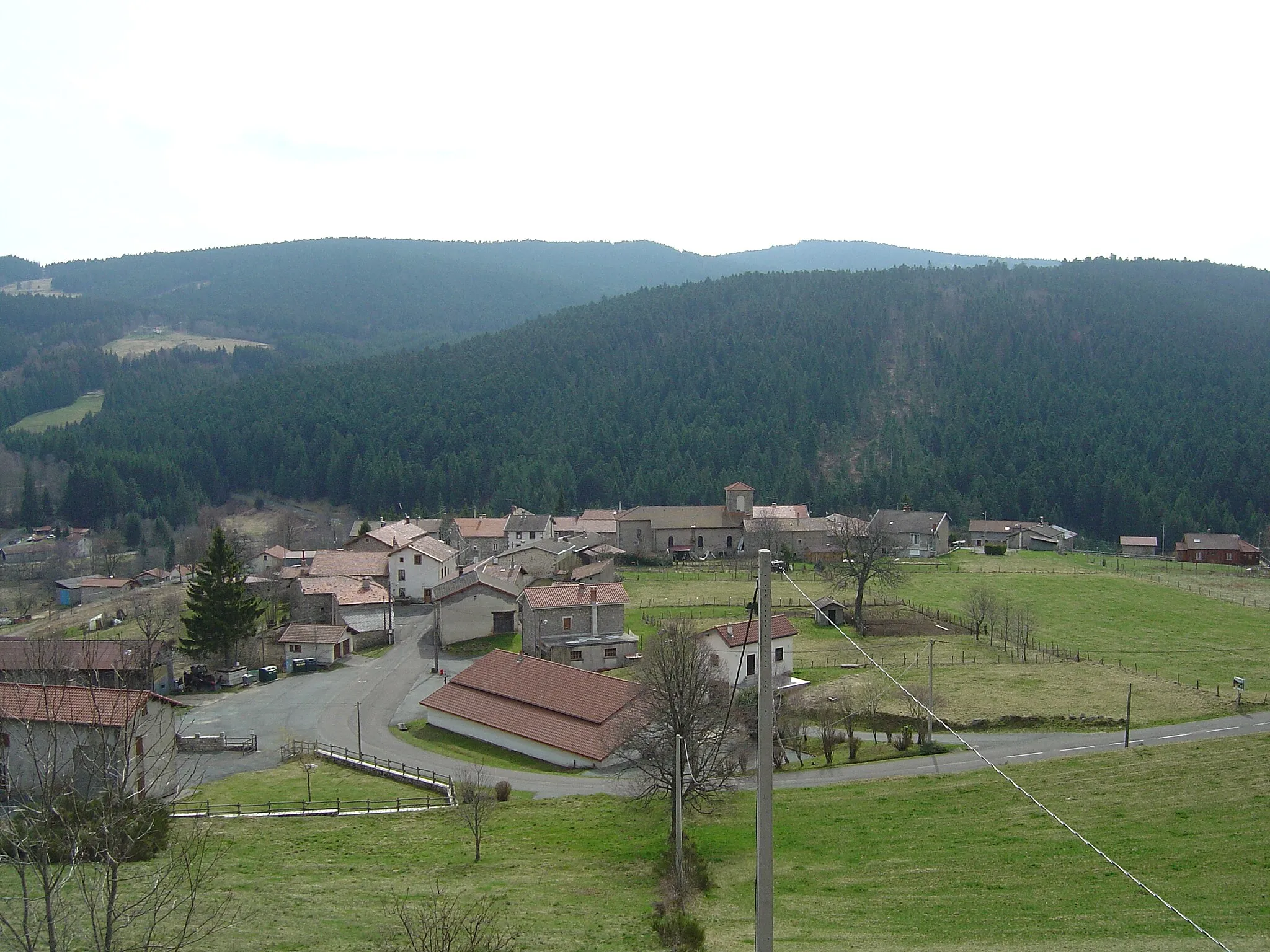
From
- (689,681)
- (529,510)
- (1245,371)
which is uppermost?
(1245,371)

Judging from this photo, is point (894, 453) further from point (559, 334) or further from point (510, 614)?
point (510, 614)

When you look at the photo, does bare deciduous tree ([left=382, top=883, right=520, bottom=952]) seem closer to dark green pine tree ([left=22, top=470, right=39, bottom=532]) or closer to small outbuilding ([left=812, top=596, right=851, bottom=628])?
small outbuilding ([left=812, top=596, right=851, bottom=628])

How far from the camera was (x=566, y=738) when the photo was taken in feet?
110

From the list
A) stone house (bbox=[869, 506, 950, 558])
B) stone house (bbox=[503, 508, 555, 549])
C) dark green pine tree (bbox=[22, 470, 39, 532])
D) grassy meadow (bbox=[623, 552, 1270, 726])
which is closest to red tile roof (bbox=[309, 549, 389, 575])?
grassy meadow (bbox=[623, 552, 1270, 726])

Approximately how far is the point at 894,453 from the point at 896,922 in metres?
119

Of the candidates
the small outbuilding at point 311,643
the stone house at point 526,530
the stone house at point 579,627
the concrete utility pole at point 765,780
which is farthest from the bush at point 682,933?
the stone house at point 526,530

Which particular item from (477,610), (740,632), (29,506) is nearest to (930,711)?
(740,632)

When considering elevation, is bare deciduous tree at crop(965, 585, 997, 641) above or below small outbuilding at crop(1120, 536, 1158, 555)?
above

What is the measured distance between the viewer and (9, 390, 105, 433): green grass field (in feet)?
549

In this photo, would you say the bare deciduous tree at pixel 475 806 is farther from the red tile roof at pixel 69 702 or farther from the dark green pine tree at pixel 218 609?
the dark green pine tree at pixel 218 609

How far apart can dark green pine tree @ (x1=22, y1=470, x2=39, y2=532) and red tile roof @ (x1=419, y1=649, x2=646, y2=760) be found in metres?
96.7

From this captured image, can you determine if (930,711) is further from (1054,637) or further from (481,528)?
(481,528)

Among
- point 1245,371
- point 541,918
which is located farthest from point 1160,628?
point 1245,371

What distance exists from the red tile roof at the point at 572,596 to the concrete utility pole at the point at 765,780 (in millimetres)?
37651
